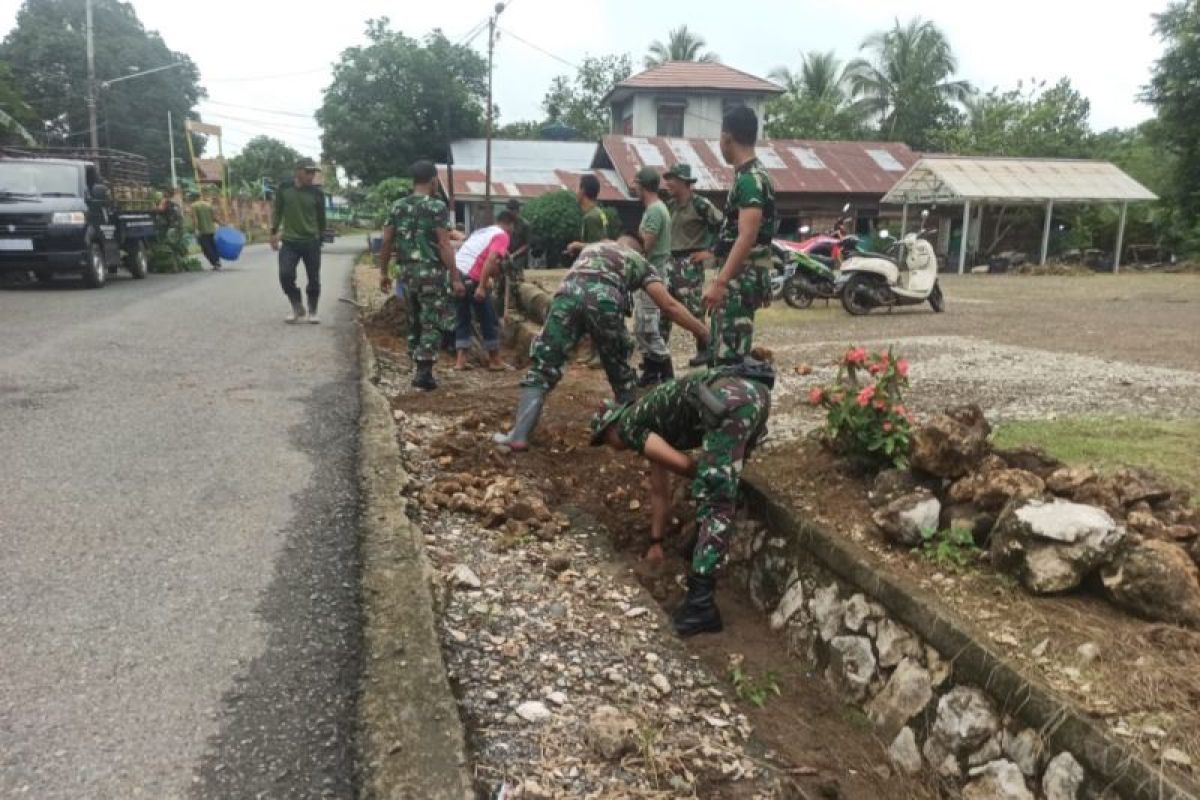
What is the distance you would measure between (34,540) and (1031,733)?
361cm

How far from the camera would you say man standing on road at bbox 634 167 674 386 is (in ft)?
19.8

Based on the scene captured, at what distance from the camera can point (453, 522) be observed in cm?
416

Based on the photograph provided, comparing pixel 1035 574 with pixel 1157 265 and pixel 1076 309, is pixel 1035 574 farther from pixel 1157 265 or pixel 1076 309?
A: pixel 1157 265

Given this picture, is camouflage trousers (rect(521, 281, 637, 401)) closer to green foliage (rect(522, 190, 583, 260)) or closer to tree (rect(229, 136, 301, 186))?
green foliage (rect(522, 190, 583, 260))

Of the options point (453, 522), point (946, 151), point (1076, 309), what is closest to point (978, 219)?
point (946, 151)

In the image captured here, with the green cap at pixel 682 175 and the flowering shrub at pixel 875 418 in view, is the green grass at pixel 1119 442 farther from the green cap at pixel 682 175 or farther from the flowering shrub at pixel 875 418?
the green cap at pixel 682 175

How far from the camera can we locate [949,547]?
311 cm

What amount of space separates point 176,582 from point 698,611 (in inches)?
77.7

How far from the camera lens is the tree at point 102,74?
3909 cm

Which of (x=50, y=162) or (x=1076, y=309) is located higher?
(x=50, y=162)

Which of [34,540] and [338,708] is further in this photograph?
[34,540]

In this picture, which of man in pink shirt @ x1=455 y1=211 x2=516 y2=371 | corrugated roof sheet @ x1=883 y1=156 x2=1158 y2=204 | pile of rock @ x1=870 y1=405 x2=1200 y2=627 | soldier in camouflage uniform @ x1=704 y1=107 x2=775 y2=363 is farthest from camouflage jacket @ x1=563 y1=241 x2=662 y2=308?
corrugated roof sheet @ x1=883 y1=156 x2=1158 y2=204

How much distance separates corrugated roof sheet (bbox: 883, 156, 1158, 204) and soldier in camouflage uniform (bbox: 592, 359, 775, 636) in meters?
20.4

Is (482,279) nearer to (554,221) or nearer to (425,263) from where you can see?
(425,263)
